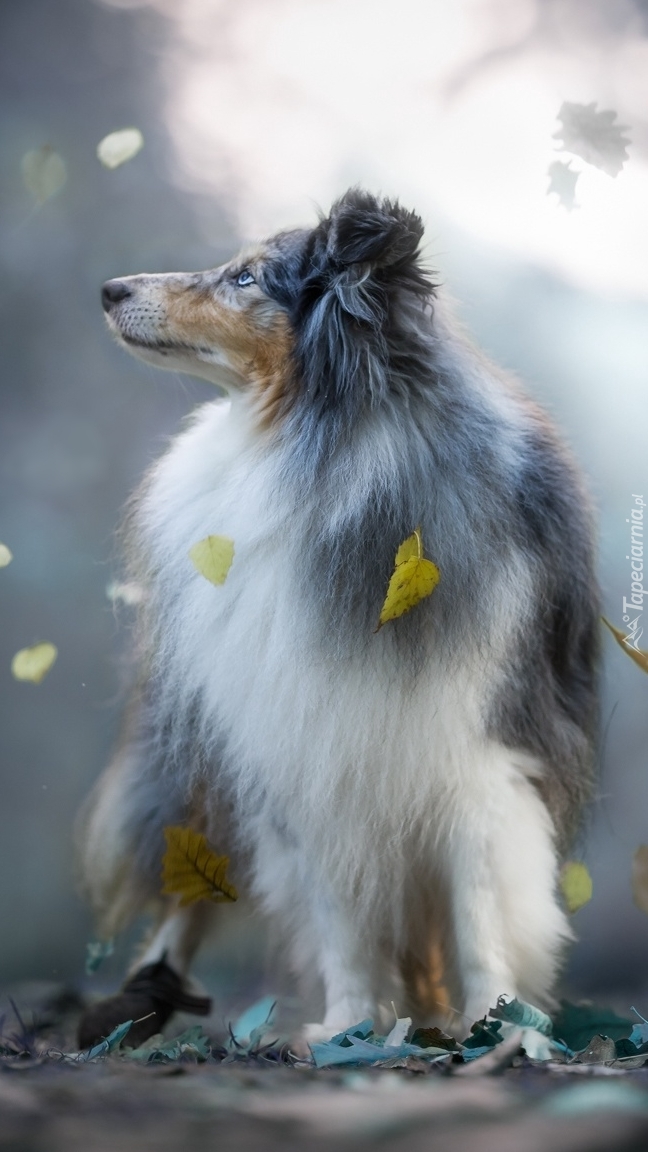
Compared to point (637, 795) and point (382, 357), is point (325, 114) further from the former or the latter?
point (637, 795)

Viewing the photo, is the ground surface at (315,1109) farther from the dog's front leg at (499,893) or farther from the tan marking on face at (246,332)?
the tan marking on face at (246,332)

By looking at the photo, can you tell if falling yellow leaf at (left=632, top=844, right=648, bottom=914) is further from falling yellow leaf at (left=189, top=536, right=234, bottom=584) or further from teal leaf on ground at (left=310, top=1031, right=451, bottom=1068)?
falling yellow leaf at (left=189, top=536, right=234, bottom=584)

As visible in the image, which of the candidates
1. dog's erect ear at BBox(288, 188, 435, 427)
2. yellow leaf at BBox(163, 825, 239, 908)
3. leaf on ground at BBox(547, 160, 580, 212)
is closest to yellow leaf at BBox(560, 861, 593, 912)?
yellow leaf at BBox(163, 825, 239, 908)

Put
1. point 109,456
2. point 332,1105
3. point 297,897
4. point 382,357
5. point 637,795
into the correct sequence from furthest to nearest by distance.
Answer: point 109,456 < point 637,795 < point 297,897 < point 382,357 < point 332,1105

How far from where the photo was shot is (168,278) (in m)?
1.63

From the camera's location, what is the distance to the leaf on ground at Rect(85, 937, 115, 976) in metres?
1.78

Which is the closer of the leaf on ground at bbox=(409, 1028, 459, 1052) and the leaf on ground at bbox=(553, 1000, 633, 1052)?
the leaf on ground at bbox=(409, 1028, 459, 1052)

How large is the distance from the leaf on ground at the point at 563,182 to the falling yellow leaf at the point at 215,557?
83 centimetres

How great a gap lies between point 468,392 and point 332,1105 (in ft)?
3.27

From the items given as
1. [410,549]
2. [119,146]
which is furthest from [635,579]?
[119,146]

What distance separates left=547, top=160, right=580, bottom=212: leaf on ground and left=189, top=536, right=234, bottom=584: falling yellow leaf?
83 cm

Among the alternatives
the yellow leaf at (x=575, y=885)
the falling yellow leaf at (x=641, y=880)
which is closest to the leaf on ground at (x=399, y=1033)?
the yellow leaf at (x=575, y=885)

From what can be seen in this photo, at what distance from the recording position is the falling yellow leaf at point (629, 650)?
1.68 m

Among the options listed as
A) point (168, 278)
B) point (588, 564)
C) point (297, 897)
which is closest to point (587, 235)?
point (588, 564)
